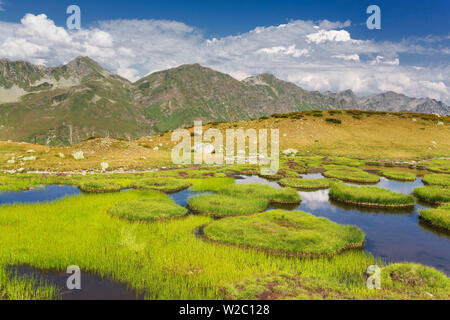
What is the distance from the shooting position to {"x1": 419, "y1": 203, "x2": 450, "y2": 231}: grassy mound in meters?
23.3

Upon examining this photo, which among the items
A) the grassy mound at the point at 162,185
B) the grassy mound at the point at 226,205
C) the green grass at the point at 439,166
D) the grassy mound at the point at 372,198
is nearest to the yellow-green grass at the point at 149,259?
the grassy mound at the point at 226,205

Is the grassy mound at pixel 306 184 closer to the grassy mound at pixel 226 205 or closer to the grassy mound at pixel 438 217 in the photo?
the grassy mound at pixel 226 205

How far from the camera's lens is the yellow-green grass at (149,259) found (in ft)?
42.8

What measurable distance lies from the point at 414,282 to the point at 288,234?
7603 millimetres

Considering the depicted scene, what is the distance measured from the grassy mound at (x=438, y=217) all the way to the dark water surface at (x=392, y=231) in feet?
2.37

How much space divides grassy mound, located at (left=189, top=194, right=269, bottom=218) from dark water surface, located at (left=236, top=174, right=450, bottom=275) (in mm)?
2364

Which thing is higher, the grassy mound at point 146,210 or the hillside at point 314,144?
the hillside at point 314,144

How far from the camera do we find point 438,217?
24.1 metres

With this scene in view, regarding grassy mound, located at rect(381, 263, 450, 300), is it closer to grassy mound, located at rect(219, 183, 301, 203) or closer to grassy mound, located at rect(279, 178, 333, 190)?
grassy mound, located at rect(219, 183, 301, 203)

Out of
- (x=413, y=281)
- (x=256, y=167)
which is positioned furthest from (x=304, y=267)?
(x=256, y=167)

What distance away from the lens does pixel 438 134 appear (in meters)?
87.2

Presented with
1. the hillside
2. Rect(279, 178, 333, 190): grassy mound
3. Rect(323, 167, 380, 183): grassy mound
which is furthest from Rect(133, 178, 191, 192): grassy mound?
Rect(323, 167, 380, 183): grassy mound

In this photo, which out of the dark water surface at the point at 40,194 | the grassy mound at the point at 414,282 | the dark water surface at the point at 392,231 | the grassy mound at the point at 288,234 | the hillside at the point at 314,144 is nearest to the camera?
the grassy mound at the point at 414,282
